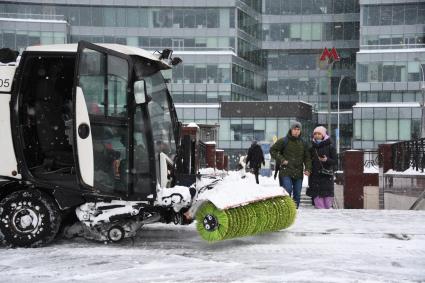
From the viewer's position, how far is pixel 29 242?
22.2ft

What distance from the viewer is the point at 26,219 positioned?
6762mm

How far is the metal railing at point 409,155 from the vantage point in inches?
548

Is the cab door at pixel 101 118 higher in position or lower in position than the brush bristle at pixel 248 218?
higher

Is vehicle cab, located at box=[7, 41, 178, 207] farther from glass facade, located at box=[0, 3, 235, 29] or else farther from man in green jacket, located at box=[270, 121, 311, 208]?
glass facade, located at box=[0, 3, 235, 29]

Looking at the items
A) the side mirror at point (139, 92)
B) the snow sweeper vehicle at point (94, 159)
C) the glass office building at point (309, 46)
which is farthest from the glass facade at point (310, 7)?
the side mirror at point (139, 92)

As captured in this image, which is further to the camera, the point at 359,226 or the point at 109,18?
the point at 109,18

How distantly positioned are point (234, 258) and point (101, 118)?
201cm

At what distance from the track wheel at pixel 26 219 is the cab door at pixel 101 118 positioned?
638 millimetres

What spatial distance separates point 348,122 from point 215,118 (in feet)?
50.6

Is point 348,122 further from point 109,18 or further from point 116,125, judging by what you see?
point 116,125

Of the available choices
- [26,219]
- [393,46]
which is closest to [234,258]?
[26,219]

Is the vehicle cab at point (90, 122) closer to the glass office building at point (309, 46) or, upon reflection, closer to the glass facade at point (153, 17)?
the glass facade at point (153, 17)

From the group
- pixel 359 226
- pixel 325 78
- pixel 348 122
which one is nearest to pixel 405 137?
pixel 348 122

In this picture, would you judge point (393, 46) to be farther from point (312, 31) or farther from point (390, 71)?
point (312, 31)
